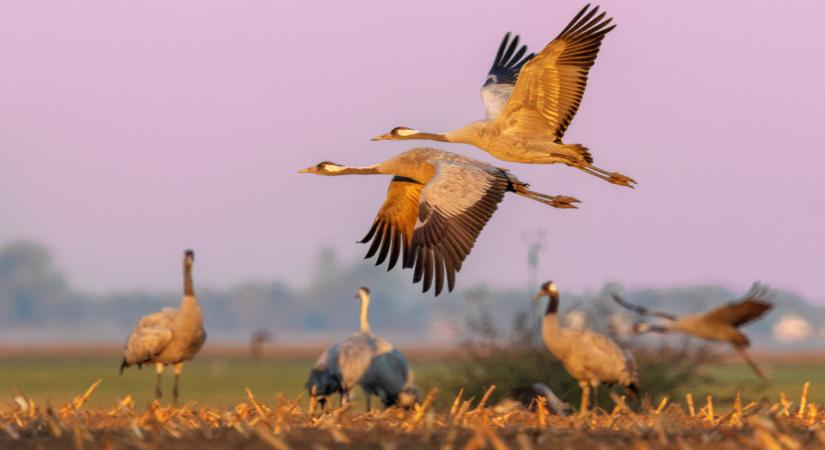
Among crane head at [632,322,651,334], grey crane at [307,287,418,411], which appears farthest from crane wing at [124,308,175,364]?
crane head at [632,322,651,334]

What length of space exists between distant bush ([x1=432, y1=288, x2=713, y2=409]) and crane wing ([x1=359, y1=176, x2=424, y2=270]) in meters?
4.46

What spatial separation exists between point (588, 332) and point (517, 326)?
7.88 ft

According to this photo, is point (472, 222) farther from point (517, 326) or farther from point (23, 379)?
point (23, 379)

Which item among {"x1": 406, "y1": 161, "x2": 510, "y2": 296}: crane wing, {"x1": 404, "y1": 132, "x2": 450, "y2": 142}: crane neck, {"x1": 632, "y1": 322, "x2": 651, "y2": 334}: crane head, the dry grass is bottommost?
the dry grass

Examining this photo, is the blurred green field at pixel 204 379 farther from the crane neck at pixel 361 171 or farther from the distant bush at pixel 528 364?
the crane neck at pixel 361 171

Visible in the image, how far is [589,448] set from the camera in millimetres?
7277

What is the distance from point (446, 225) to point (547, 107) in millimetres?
2345

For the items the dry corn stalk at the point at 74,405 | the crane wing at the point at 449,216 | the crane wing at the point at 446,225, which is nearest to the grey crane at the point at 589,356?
the crane wing at the point at 449,216

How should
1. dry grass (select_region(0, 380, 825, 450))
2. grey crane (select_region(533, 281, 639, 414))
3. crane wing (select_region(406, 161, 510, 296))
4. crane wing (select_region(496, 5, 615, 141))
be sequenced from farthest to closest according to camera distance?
grey crane (select_region(533, 281, 639, 414))
crane wing (select_region(496, 5, 615, 141))
crane wing (select_region(406, 161, 510, 296))
dry grass (select_region(0, 380, 825, 450))

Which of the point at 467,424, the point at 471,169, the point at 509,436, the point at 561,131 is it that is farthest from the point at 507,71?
the point at 509,436

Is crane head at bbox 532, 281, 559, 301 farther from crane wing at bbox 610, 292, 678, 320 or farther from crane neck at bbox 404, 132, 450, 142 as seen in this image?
crane wing at bbox 610, 292, 678, 320

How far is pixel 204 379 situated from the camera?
65875mm

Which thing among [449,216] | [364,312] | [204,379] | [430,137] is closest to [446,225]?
[449,216]

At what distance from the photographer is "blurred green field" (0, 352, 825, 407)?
45.7m
